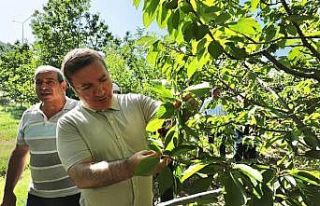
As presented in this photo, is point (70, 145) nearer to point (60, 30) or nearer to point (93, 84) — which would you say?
point (93, 84)

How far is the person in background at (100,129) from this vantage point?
2.05 metres

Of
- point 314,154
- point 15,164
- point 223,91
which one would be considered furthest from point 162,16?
point 15,164

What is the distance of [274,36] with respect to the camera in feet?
5.28

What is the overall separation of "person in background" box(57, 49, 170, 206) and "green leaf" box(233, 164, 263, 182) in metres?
0.99

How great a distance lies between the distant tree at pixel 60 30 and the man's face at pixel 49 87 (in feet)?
79.4

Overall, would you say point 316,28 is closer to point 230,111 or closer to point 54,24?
point 230,111

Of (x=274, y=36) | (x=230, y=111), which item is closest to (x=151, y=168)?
(x=274, y=36)

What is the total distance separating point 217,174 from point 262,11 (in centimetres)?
149

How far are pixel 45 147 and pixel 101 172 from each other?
2001 millimetres

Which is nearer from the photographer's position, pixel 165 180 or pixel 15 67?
pixel 165 180

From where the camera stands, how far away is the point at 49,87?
3809 mm

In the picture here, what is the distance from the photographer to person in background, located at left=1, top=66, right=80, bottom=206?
365 cm

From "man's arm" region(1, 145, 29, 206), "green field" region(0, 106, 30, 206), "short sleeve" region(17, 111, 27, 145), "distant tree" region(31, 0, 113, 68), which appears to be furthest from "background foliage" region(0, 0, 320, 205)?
"distant tree" region(31, 0, 113, 68)

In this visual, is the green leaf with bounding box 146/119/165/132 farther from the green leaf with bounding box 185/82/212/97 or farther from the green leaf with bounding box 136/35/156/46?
the green leaf with bounding box 136/35/156/46
